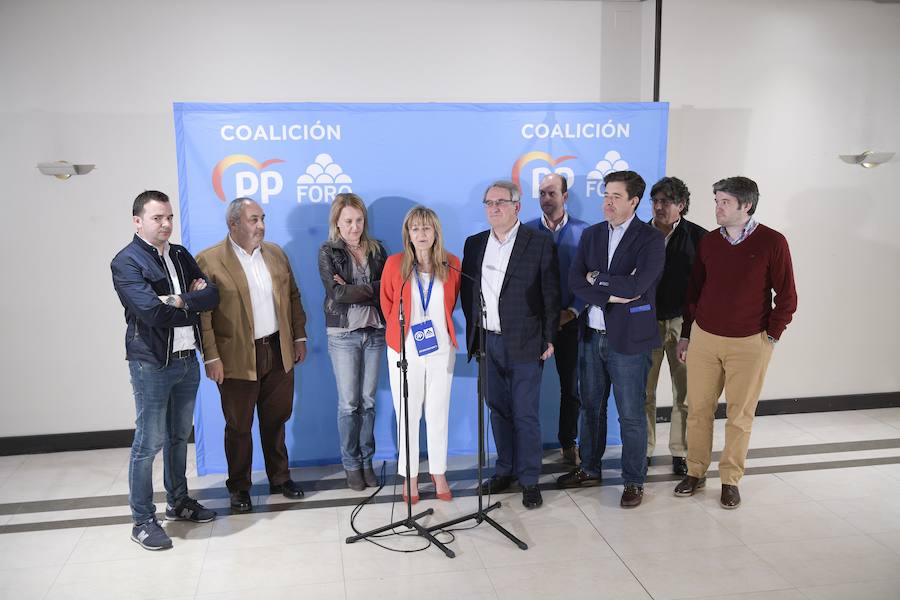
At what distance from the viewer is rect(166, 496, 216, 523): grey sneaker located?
4.02 m

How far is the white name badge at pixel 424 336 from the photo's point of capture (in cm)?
396

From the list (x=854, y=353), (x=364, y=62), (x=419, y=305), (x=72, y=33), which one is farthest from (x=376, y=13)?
(x=854, y=353)

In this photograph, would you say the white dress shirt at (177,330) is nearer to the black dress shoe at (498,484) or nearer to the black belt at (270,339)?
the black belt at (270,339)

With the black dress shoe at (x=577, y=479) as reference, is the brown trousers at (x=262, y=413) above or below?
above

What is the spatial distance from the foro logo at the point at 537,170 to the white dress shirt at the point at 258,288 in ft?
5.33

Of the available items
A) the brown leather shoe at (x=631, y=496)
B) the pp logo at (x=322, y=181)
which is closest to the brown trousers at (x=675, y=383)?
the brown leather shoe at (x=631, y=496)

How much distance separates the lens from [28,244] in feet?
16.3

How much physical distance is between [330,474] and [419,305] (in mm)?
1371

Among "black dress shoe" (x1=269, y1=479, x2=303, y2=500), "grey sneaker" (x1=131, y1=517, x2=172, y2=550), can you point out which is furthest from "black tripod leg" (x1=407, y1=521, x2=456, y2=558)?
"grey sneaker" (x1=131, y1=517, x2=172, y2=550)

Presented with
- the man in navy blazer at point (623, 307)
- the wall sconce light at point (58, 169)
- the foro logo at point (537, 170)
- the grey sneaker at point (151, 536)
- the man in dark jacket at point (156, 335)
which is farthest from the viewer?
the wall sconce light at point (58, 169)

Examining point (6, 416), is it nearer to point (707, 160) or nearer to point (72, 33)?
point (72, 33)

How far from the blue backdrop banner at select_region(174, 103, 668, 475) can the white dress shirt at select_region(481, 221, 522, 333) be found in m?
0.67

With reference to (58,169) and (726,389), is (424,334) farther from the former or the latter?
(58,169)

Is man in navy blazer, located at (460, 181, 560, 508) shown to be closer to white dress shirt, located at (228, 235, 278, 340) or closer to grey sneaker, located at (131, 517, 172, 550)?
white dress shirt, located at (228, 235, 278, 340)
